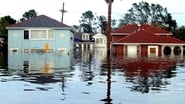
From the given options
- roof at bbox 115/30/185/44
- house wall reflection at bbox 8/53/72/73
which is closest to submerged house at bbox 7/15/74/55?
roof at bbox 115/30/185/44

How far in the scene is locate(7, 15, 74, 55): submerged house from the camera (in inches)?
2189

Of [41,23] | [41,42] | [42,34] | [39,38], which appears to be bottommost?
[41,42]

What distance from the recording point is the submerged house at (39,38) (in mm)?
55594

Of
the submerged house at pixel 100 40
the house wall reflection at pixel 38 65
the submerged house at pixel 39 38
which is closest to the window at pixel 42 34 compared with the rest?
the submerged house at pixel 39 38

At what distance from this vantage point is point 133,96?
1319 cm

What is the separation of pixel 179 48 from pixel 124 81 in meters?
61.5

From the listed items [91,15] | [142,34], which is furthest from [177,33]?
[91,15]

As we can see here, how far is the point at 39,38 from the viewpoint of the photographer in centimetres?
5588

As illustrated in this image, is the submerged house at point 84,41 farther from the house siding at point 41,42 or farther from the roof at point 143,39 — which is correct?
the house siding at point 41,42

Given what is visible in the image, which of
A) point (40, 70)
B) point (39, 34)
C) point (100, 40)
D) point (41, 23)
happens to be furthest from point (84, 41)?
point (40, 70)

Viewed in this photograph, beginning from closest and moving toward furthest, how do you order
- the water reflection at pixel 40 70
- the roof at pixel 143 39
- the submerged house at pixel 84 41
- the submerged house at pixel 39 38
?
the water reflection at pixel 40 70
the submerged house at pixel 39 38
the roof at pixel 143 39
the submerged house at pixel 84 41

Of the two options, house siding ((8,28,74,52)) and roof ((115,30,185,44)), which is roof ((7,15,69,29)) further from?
roof ((115,30,185,44))

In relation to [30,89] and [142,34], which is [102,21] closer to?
[142,34]

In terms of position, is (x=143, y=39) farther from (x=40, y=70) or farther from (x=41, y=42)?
(x=40, y=70)
